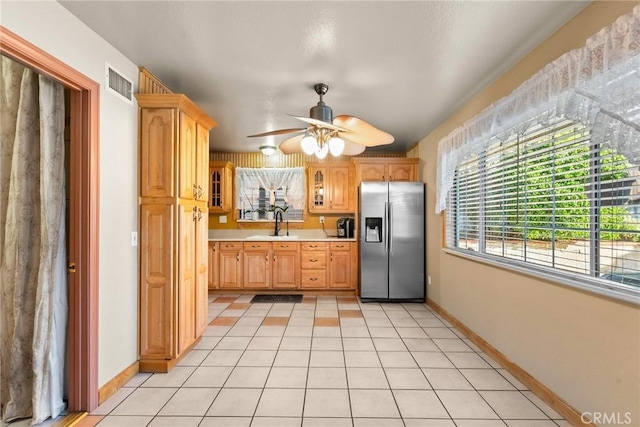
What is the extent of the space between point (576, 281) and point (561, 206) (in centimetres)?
48

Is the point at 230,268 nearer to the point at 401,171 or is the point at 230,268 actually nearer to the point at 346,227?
the point at 346,227

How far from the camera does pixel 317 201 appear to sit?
17.5 ft

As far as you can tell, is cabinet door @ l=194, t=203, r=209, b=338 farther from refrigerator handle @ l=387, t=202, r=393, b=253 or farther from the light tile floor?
refrigerator handle @ l=387, t=202, r=393, b=253

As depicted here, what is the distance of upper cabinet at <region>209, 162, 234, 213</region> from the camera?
5.25m

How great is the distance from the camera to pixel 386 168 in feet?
15.8

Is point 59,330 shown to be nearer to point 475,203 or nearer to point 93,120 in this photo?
point 93,120

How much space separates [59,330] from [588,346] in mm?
3101

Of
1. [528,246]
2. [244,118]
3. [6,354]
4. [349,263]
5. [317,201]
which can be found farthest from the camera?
[317,201]

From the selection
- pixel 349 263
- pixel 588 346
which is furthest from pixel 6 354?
pixel 349 263

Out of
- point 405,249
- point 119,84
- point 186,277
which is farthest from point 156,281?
point 405,249

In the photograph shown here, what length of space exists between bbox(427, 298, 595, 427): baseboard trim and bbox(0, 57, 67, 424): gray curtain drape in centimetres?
306

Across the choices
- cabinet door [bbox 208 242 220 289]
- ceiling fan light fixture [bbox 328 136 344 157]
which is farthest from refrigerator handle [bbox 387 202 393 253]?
cabinet door [bbox 208 242 220 289]

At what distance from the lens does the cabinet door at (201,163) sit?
2.84 m

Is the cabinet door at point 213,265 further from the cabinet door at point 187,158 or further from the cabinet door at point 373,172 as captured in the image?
the cabinet door at point 373,172
